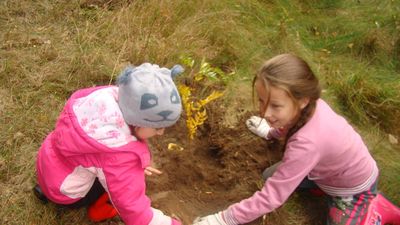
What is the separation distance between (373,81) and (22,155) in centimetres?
273

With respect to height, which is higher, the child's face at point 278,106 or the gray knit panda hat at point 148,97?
the gray knit panda hat at point 148,97

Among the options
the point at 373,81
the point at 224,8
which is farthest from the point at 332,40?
the point at 224,8

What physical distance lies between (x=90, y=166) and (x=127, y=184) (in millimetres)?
185

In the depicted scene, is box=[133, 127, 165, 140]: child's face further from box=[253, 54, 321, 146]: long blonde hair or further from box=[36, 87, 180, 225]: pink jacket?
box=[253, 54, 321, 146]: long blonde hair

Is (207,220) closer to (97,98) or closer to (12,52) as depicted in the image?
(97,98)

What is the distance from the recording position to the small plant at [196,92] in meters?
2.52

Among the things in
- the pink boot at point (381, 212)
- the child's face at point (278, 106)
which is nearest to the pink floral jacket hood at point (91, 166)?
the child's face at point (278, 106)

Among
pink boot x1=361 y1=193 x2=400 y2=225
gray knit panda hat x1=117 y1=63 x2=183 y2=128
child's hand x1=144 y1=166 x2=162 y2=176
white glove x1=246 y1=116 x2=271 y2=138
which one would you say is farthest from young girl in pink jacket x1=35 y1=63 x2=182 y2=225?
pink boot x1=361 y1=193 x2=400 y2=225

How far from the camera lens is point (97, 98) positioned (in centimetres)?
179

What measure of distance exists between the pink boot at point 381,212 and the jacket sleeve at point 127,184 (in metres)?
1.28

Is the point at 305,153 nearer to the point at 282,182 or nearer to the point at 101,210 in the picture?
the point at 282,182

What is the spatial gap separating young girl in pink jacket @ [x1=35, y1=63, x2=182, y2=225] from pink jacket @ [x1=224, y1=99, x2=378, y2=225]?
53 centimetres

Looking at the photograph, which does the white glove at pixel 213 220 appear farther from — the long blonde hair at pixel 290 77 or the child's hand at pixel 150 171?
the long blonde hair at pixel 290 77

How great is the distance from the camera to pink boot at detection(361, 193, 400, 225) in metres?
2.37
